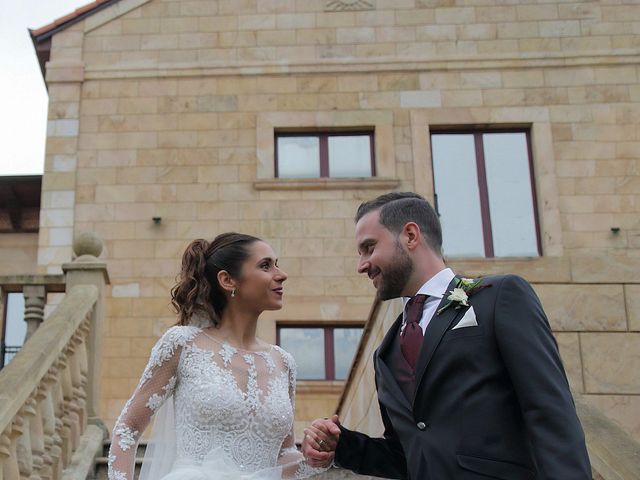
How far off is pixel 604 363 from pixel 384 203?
2.42 metres

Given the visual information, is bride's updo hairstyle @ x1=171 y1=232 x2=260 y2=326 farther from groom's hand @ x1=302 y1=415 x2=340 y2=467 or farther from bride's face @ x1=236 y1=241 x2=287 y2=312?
groom's hand @ x1=302 y1=415 x2=340 y2=467

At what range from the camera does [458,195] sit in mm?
13484

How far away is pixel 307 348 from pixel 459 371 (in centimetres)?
977

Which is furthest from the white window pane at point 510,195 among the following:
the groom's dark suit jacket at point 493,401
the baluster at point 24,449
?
the groom's dark suit jacket at point 493,401

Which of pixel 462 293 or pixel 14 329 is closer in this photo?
pixel 462 293

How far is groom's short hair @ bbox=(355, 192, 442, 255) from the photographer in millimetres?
3439

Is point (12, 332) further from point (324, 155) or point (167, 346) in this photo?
point (167, 346)

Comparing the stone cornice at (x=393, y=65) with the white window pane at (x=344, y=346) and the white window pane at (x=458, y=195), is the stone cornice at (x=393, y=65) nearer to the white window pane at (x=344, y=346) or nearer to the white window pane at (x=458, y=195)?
the white window pane at (x=458, y=195)

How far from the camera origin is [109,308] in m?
12.8

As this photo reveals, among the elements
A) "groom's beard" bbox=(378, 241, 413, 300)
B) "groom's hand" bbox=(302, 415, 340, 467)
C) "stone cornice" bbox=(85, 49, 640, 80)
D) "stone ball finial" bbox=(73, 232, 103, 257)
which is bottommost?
"groom's hand" bbox=(302, 415, 340, 467)

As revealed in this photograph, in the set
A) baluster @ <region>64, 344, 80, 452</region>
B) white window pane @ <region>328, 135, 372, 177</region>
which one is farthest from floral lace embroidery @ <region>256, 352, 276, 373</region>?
white window pane @ <region>328, 135, 372, 177</region>

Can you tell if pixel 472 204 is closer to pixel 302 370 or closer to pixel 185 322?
pixel 302 370

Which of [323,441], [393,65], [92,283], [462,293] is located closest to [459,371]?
[462,293]

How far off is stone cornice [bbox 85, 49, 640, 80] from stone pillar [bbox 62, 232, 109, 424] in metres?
6.58
